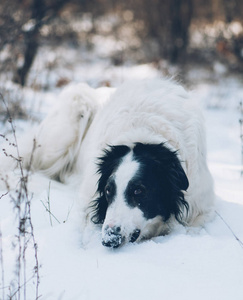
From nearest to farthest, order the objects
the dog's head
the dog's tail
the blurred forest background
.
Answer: the dog's head
the dog's tail
the blurred forest background

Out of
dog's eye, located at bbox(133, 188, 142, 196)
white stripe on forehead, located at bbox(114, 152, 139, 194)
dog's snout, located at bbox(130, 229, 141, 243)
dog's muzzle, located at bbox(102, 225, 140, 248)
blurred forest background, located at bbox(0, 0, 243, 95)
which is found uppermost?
blurred forest background, located at bbox(0, 0, 243, 95)

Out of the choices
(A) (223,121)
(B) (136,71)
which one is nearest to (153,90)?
(A) (223,121)

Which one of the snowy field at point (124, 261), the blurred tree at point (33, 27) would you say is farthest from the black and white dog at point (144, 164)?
the blurred tree at point (33, 27)

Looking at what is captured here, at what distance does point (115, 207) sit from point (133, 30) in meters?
9.43

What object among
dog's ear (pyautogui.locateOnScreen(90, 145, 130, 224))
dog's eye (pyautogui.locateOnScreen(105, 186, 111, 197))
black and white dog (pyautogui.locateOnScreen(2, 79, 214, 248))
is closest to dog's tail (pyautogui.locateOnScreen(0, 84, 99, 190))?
black and white dog (pyautogui.locateOnScreen(2, 79, 214, 248))

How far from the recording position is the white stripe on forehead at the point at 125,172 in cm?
303

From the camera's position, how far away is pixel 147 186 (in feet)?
10.2

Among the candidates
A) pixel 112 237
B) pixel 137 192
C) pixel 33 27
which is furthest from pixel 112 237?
pixel 33 27

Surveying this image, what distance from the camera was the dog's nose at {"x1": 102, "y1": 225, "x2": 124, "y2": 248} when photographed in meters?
2.77

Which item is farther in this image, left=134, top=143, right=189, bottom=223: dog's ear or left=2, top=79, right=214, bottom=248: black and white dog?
left=134, top=143, right=189, bottom=223: dog's ear

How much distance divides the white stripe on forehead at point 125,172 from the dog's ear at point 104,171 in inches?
3.4

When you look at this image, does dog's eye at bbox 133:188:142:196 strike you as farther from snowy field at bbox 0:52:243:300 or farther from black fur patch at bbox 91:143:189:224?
snowy field at bbox 0:52:243:300

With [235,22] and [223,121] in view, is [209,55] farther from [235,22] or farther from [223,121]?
[223,121]

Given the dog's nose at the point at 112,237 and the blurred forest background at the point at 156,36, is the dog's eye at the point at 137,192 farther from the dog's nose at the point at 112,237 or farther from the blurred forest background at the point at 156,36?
the blurred forest background at the point at 156,36
